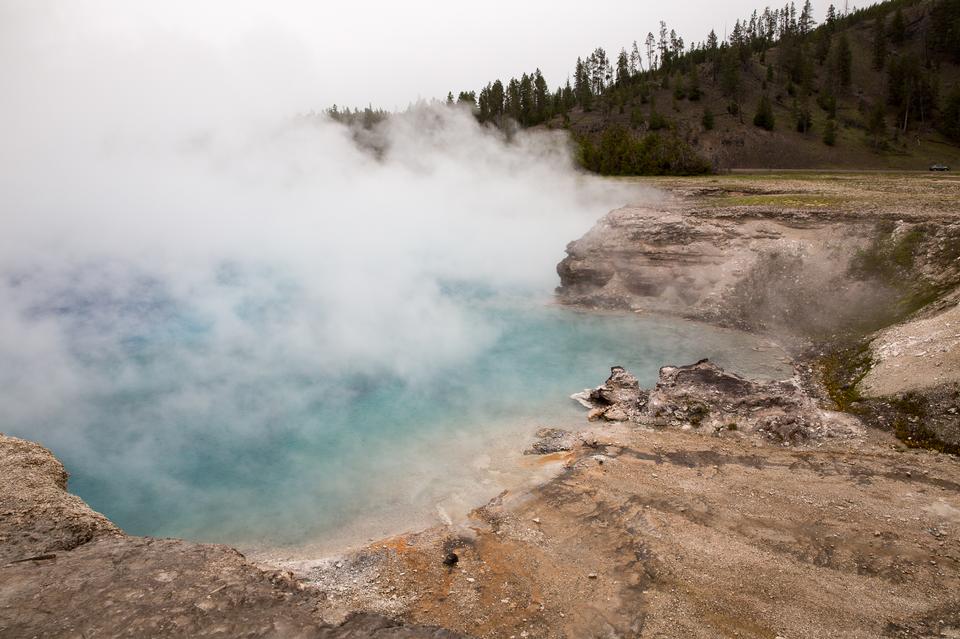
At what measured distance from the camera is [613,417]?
11828mm

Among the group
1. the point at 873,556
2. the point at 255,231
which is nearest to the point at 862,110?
the point at 255,231

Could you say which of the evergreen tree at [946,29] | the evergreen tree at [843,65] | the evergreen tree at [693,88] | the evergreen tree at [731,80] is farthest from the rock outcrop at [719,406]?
the evergreen tree at [946,29]

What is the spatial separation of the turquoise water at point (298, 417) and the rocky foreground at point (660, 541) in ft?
4.80

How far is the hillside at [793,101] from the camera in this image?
56000mm

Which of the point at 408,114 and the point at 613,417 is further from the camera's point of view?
the point at 408,114

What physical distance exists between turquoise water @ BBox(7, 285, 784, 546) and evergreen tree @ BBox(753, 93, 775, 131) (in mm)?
54084

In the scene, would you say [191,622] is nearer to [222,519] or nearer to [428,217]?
[222,519]

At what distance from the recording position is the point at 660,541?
7.43 meters

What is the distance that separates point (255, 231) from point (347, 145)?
1032 centimetres

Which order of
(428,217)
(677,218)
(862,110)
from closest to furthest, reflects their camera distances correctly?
(677,218)
(428,217)
(862,110)

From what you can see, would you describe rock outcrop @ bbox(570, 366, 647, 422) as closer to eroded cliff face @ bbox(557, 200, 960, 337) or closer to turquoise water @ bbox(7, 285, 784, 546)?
turquoise water @ bbox(7, 285, 784, 546)

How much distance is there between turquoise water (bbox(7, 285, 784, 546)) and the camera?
9.65 metres

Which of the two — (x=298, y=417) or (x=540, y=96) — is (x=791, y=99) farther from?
(x=298, y=417)

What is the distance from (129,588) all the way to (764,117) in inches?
2777
